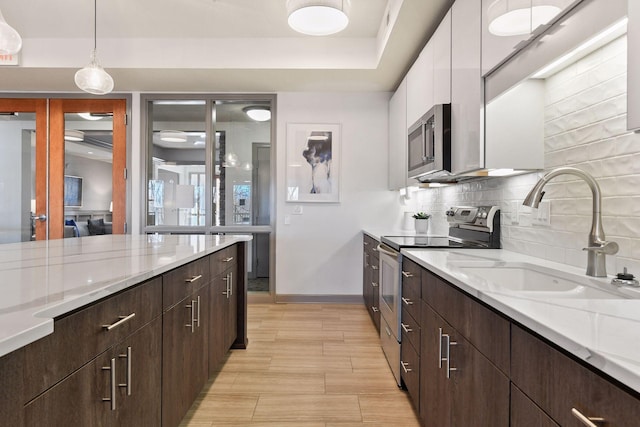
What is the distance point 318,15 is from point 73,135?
3604mm

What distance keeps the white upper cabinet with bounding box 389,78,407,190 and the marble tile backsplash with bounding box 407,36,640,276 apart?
4.86 ft

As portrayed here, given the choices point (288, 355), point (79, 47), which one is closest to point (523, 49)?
point (288, 355)

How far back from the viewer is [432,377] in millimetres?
1579

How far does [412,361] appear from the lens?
194 cm

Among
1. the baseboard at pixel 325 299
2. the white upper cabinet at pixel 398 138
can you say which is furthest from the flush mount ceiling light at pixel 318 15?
the baseboard at pixel 325 299

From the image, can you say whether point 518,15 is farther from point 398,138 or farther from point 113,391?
point 398,138

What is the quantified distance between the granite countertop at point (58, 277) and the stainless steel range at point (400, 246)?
1161 millimetres

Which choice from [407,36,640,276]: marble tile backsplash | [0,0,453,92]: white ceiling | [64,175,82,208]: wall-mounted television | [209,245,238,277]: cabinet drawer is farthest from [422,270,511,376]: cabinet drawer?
[64,175,82,208]: wall-mounted television

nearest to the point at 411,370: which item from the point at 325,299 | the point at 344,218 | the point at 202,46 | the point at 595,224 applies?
the point at 595,224

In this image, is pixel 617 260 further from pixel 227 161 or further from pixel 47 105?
pixel 47 105

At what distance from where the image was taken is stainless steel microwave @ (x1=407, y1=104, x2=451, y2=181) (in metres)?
2.24

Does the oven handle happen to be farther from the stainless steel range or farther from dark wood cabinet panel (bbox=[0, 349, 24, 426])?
dark wood cabinet panel (bbox=[0, 349, 24, 426])

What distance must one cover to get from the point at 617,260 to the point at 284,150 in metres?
3.41

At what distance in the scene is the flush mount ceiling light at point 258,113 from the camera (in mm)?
4348
